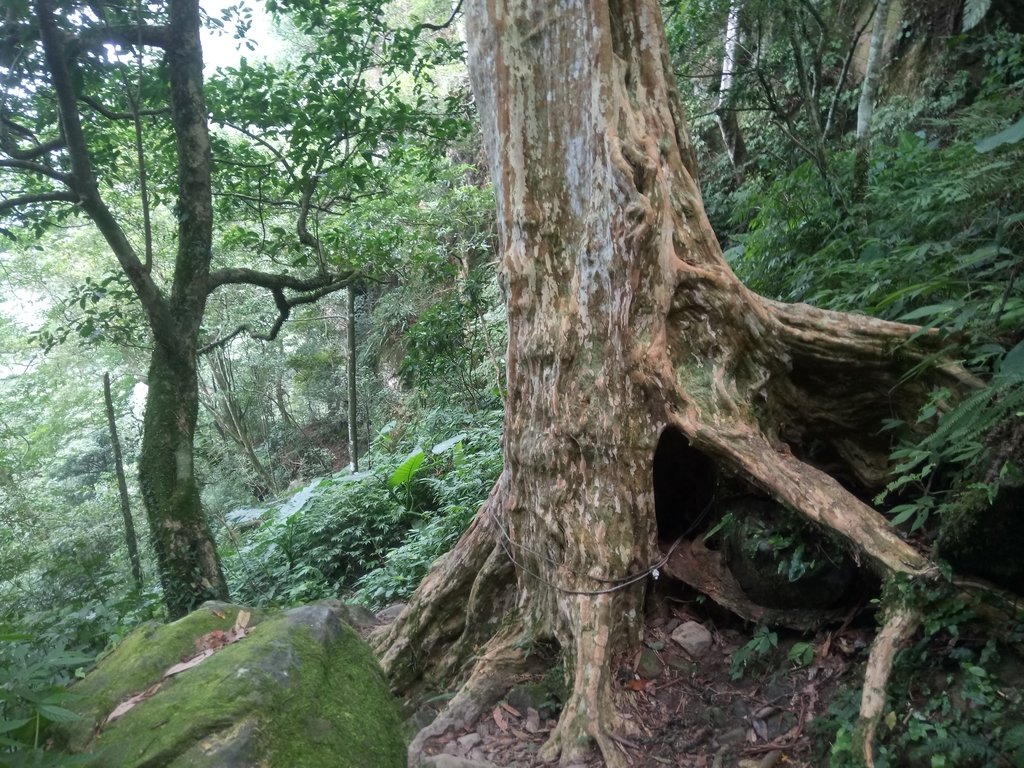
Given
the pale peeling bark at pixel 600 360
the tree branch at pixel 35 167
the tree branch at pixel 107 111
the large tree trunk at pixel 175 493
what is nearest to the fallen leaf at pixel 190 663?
the pale peeling bark at pixel 600 360

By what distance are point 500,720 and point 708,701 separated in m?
1.05

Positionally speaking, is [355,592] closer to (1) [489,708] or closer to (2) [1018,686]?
(1) [489,708]

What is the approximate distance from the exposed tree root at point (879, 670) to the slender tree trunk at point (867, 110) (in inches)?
156

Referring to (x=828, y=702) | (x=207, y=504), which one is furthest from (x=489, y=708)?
(x=207, y=504)

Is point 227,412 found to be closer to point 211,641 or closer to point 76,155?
point 76,155

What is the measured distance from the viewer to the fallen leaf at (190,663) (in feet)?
8.78

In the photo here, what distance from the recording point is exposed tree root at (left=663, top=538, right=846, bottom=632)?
3.27m

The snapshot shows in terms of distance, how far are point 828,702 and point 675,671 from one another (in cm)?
80

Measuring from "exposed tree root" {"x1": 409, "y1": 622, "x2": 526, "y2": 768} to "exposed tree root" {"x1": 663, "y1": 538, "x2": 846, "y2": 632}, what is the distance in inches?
38.2

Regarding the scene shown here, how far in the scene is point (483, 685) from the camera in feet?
11.8

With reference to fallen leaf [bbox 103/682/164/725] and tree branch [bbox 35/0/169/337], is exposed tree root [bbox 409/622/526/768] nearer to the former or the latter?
fallen leaf [bbox 103/682/164/725]

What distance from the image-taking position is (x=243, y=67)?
6383 millimetres

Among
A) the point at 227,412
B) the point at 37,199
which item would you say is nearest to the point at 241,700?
the point at 37,199

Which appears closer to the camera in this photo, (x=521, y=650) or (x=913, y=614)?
(x=913, y=614)
